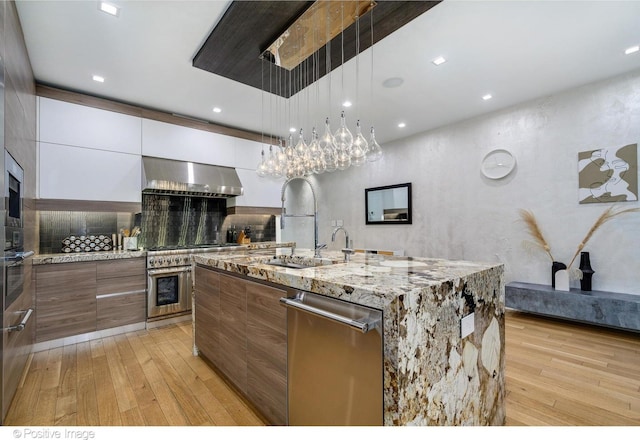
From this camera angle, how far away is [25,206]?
227 cm

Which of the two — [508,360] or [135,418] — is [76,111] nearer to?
[135,418]

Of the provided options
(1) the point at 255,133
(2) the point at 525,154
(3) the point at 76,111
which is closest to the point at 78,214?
(3) the point at 76,111

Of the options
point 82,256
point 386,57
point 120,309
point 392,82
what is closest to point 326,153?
point 386,57

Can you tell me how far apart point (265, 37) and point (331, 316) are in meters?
2.16

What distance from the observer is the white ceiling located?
2.05 metres

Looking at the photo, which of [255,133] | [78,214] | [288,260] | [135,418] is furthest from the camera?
[255,133]

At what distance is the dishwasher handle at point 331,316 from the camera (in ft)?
3.30

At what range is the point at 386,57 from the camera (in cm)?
258

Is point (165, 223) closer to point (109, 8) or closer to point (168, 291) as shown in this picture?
point (168, 291)

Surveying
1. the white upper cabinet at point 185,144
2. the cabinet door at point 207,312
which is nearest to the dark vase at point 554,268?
the cabinet door at point 207,312

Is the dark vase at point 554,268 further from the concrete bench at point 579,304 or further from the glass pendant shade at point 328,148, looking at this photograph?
the glass pendant shade at point 328,148

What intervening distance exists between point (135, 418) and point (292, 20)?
9.03 feet

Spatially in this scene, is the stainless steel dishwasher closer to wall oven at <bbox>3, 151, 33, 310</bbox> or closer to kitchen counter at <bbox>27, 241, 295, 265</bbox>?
wall oven at <bbox>3, 151, 33, 310</bbox>

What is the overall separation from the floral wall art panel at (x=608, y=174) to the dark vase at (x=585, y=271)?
608 mm
